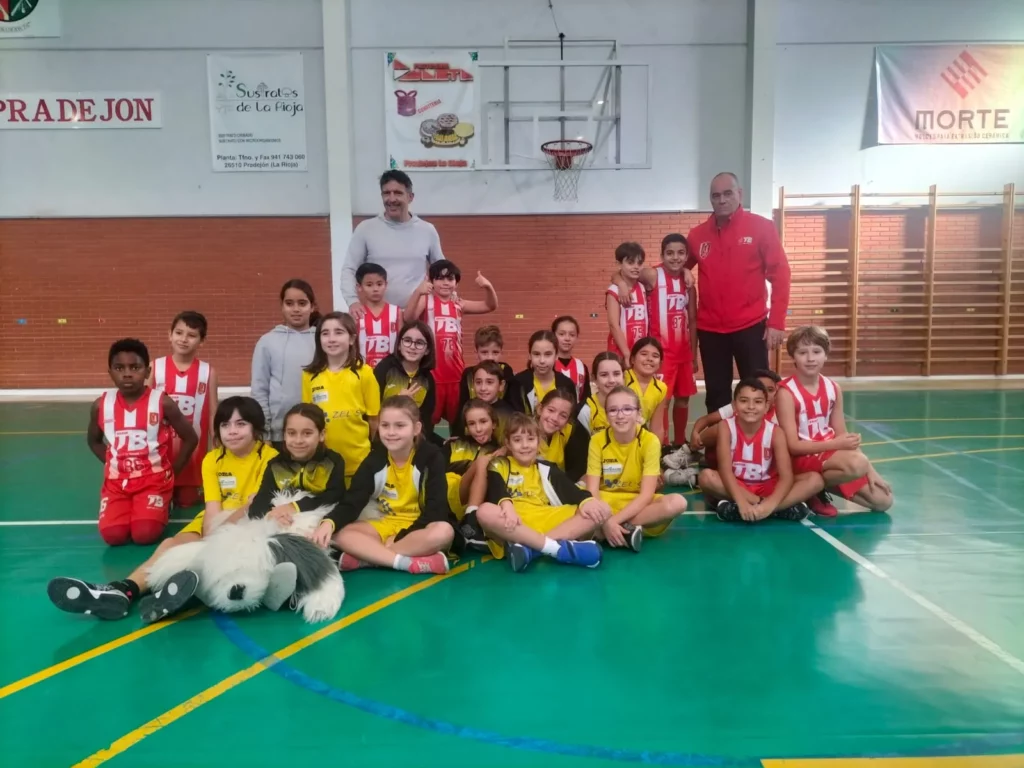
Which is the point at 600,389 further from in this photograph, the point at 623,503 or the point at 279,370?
the point at 279,370

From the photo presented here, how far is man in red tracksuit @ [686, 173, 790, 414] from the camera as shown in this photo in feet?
17.4

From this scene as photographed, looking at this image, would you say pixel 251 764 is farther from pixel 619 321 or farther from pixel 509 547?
pixel 619 321

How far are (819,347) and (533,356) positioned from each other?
1.76m

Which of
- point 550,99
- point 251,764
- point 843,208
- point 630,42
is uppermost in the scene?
point 630,42

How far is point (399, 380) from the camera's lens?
4547mm

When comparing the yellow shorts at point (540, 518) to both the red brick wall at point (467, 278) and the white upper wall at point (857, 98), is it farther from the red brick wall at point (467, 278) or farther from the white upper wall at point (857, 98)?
the white upper wall at point (857, 98)

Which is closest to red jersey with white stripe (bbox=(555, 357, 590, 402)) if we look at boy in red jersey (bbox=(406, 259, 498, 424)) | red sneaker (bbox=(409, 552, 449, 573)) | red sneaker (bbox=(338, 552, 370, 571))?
boy in red jersey (bbox=(406, 259, 498, 424))

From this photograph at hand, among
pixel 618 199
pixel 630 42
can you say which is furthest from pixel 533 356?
pixel 630 42

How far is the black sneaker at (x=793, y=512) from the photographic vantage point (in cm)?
432

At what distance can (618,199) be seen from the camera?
10.3m

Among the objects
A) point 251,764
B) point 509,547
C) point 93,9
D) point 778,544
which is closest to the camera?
point 251,764

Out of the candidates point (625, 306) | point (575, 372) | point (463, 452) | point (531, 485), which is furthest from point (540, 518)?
point (625, 306)

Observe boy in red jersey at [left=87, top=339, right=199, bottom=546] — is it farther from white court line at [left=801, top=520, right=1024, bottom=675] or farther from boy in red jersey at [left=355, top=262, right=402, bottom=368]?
white court line at [left=801, top=520, right=1024, bottom=675]

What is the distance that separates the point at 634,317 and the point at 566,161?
5.07m
